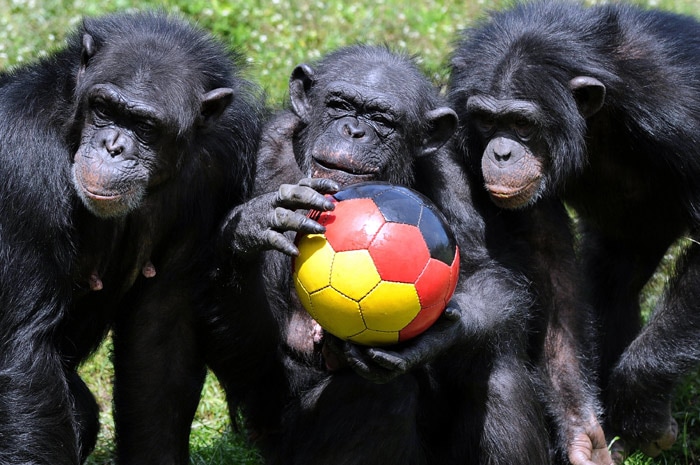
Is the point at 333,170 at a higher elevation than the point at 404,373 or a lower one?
higher

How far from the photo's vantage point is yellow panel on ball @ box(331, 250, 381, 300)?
5609mm

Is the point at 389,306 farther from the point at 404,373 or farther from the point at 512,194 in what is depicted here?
the point at 512,194

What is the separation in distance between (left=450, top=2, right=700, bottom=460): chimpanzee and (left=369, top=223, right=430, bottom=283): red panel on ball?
132 cm

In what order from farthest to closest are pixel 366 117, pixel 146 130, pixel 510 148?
1. pixel 510 148
2. pixel 366 117
3. pixel 146 130

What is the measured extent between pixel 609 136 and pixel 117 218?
10.5ft

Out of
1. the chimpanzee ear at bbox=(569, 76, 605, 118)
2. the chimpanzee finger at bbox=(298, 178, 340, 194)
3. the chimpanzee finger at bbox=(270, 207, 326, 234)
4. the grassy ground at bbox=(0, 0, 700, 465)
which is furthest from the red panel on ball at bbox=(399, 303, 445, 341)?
the grassy ground at bbox=(0, 0, 700, 465)

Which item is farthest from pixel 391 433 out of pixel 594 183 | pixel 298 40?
pixel 298 40

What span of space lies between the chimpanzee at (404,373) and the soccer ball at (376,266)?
0.46m

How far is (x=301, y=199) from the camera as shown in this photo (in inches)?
230

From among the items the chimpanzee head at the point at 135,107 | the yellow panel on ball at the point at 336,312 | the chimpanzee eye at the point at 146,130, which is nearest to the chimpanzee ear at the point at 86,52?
the chimpanzee head at the point at 135,107

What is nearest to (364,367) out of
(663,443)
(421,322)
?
(421,322)

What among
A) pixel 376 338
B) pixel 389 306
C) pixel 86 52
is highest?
pixel 86 52

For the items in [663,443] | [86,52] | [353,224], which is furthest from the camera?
[663,443]

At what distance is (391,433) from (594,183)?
7.96ft
